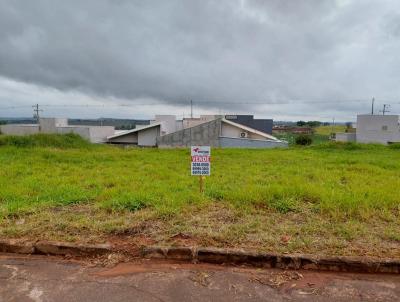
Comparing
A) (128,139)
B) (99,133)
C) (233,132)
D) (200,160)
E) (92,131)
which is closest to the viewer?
(200,160)

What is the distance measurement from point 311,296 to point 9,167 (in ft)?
27.6

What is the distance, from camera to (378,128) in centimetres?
3322

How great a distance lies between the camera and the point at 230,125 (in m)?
34.8

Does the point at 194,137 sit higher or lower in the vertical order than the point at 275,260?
higher

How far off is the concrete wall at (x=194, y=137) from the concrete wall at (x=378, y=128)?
57.1 feet

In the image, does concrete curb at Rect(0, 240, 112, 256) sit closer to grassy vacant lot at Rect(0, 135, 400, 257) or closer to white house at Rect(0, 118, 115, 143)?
grassy vacant lot at Rect(0, 135, 400, 257)

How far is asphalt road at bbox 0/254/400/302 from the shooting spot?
2285mm

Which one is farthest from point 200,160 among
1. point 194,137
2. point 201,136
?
point 201,136

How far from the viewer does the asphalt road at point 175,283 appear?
2.29 m

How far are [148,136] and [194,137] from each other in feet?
24.1

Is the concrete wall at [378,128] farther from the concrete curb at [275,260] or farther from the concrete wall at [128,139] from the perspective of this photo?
the concrete curb at [275,260]

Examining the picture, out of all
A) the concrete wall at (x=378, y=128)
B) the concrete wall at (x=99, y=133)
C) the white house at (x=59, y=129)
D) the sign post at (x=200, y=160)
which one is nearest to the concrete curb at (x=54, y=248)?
the sign post at (x=200, y=160)

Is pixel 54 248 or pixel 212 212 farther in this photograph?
pixel 212 212

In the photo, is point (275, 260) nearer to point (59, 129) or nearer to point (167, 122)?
point (167, 122)
